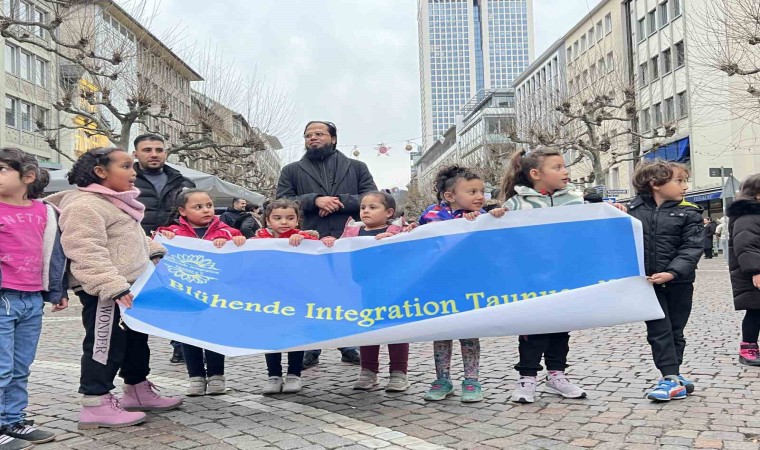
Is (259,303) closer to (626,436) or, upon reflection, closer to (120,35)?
(626,436)

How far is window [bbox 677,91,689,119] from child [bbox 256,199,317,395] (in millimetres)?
37783

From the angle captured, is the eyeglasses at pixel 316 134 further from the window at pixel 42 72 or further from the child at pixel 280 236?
the window at pixel 42 72

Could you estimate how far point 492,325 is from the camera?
4.53 m

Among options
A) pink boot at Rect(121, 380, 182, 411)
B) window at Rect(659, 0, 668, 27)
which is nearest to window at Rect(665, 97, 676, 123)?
window at Rect(659, 0, 668, 27)

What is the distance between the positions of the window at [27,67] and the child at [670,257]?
38750 millimetres

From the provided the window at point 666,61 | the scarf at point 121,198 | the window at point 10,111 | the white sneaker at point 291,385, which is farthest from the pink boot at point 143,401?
the window at point 666,61

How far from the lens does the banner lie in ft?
14.8

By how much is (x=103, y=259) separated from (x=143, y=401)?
1.17m

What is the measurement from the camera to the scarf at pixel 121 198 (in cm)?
444

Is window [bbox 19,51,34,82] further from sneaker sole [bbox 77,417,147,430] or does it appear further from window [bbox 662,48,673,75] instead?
sneaker sole [bbox 77,417,147,430]

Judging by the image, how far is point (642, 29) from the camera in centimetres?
4578

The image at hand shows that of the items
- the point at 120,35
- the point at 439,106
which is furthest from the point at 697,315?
the point at 439,106

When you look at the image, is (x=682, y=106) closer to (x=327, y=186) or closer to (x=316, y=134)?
(x=327, y=186)

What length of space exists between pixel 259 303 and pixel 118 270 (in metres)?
0.91
